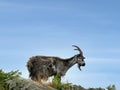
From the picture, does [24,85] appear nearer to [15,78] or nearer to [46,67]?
[15,78]

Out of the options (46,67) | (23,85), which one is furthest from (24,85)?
(46,67)

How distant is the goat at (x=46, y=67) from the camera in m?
34.7

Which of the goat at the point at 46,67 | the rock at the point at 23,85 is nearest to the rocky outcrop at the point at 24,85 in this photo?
the rock at the point at 23,85

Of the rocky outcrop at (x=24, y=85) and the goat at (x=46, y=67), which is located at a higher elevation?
the goat at (x=46, y=67)

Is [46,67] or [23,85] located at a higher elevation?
[46,67]

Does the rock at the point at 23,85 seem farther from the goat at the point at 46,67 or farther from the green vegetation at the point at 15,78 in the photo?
the goat at the point at 46,67

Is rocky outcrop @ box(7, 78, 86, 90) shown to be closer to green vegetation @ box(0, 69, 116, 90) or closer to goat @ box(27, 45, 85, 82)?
green vegetation @ box(0, 69, 116, 90)

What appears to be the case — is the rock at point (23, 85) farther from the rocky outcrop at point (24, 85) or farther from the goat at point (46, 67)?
the goat at point (46, 67)

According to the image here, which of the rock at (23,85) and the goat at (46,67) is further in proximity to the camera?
the goat at (46,67)

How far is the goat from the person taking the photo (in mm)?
34688

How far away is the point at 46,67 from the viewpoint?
3528 centimetres

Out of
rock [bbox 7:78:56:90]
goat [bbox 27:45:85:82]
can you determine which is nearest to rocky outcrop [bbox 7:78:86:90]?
rock [bbox 7:78:56:90]

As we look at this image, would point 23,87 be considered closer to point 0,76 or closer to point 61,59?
point 0,76

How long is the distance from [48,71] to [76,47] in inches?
162
